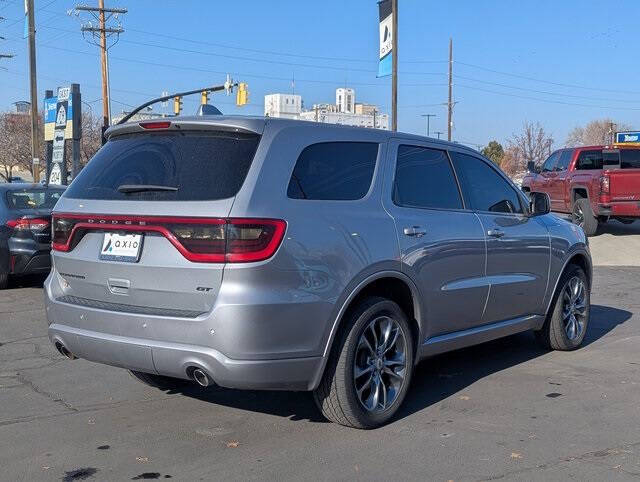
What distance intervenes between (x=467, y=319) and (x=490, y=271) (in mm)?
469

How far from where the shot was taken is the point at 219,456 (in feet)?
14.6

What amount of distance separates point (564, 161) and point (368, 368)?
15.3 meters

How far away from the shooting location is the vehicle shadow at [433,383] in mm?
5398

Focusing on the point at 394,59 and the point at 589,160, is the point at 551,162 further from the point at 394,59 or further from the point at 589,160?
the point at 394,59

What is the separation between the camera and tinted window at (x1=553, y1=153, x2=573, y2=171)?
18531mm

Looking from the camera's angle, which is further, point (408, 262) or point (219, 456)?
point (408, 262)

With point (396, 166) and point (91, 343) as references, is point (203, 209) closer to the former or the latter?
point (91, 343)

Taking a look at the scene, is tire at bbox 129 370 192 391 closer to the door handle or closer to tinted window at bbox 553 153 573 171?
the door handle

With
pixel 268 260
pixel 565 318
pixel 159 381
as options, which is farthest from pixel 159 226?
pixel 565 318

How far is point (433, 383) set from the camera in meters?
6.10

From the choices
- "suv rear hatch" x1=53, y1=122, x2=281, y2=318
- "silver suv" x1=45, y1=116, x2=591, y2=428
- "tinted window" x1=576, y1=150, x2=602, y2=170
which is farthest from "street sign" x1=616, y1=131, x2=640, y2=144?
"suv rear hatch" x1=53, y1=122, x2=281, y2=318

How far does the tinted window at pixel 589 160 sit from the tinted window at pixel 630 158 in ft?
1.70

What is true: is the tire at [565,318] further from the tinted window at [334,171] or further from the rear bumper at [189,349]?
the rear bumper at [189,349]

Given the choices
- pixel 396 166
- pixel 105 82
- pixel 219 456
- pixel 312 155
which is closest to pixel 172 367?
pixel 219 456
